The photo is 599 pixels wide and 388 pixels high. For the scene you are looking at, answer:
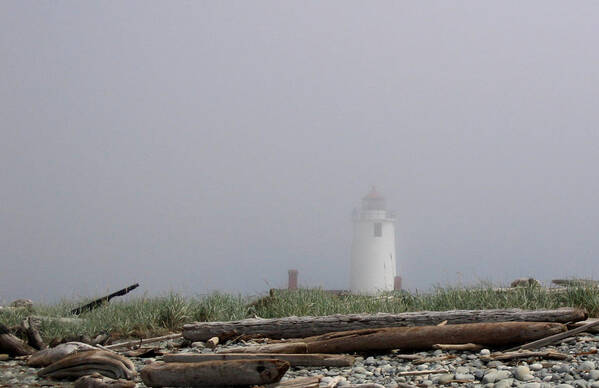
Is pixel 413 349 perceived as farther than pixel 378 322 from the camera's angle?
No

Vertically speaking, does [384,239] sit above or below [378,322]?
above

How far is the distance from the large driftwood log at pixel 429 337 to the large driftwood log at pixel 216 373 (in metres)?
1.34

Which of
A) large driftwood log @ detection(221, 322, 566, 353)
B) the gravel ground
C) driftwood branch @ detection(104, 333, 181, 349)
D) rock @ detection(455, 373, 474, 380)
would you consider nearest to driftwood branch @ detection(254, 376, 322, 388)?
the gravel ground

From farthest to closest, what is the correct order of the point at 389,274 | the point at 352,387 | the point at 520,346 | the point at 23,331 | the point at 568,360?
the point at 389,274 < the point at 23,331 < the point at 520,346 < the point at 568,360 < the point at 352,387

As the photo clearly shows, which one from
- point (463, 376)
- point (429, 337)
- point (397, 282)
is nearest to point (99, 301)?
point (429, 337)

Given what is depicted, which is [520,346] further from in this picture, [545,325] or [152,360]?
[152,360]

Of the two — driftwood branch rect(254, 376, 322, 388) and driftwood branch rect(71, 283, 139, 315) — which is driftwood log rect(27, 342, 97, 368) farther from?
driftwood branch rect(71, 283, 139, 315)

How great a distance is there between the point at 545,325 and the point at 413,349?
146 centimetres

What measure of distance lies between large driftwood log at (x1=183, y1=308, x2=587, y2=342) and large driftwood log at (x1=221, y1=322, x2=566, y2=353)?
20.9 inches

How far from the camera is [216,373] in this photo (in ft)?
19.2

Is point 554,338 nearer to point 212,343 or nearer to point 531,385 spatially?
point 531,385

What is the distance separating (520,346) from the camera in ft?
23.8

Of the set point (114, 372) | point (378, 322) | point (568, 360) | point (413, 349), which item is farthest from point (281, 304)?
point (568, 360)

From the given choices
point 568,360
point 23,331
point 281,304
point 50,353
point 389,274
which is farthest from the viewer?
point 389,274
